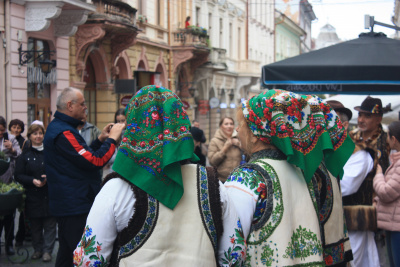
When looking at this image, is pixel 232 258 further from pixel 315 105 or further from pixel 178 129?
pixel 315 105

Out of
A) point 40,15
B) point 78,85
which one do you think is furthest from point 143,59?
point 40,15

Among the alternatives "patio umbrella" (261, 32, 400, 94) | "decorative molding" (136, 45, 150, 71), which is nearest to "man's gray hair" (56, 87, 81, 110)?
"patio umbrella" (261, 32, 400, 94)

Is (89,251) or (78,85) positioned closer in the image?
(89,251)

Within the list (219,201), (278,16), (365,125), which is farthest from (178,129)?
(278,16)

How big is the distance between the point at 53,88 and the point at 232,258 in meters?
15.8

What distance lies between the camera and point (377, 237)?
6027mm

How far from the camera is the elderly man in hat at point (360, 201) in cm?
536

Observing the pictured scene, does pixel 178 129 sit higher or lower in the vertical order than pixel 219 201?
higher

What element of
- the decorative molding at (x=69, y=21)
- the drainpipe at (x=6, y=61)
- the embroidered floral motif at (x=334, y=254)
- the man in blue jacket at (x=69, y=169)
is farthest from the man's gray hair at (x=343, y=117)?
the decorative molding at (x=69, y=21)

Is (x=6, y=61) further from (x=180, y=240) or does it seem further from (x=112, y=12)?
(x=180, y=240)

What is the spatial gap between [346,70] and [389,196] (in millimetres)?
2117

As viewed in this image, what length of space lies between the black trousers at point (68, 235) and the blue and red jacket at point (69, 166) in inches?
2.1

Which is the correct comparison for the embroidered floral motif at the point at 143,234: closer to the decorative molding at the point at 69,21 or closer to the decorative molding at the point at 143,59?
the decorative molding at the point at 69,21

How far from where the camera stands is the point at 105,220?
9.38ft
